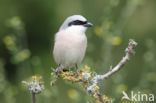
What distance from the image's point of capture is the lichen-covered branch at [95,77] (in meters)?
Result: 2.77

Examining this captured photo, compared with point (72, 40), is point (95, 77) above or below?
below

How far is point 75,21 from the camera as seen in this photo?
13.0 feet

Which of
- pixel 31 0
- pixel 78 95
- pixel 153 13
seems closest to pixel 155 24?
pixel 153 13

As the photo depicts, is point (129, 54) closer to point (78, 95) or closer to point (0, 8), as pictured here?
point (78, 95)

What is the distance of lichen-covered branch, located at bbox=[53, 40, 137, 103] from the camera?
109 inches

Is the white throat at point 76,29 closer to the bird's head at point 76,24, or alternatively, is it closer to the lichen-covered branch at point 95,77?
the bird's head at point 76,24

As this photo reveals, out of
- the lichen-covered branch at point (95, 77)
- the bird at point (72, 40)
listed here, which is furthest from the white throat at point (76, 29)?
the lichen-covered branch at point (95, 77)

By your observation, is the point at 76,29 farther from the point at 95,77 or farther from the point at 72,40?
the point at 95,77

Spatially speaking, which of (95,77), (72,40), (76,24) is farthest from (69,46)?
(95,77)

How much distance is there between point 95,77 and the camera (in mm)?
2947

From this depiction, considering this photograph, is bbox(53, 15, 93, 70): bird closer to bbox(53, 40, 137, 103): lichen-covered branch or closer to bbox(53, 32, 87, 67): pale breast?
bbox(53, 32, 87, 67): pale breast

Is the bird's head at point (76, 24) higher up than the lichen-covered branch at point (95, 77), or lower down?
higher up

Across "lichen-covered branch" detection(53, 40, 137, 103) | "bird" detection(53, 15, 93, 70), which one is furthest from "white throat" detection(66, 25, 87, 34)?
"lichen-covered branch" detection(53, 40, 137, 103)

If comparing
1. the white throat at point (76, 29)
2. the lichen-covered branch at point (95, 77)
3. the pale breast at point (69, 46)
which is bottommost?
the lichen-covered branch at point (95, 77)
